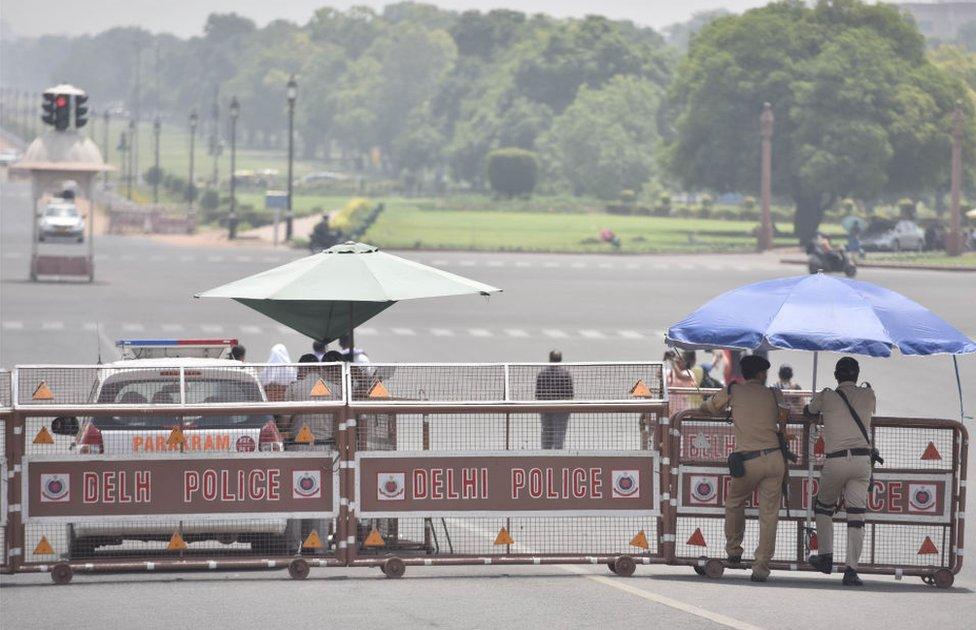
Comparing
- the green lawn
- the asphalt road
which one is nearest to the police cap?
the asphalt road

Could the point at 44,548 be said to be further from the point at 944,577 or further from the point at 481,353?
the point at 481,353

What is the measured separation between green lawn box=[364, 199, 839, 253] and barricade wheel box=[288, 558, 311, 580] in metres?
58.1

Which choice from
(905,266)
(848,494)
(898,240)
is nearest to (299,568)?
(848,494)

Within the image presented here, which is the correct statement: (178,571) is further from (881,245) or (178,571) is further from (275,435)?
(881,245)

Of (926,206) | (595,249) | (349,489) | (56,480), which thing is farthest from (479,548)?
(926,206)

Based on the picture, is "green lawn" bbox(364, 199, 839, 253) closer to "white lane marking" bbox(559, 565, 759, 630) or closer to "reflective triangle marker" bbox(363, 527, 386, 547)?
"white lane marking" bbox(559, 565, 759, 630)

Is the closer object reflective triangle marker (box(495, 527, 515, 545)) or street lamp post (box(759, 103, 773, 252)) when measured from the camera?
reflective triangle marker (box(495, 527, 515, 545))

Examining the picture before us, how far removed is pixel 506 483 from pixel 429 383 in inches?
35.3

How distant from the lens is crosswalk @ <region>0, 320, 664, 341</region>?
34781 millimetres

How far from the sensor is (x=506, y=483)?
42.7 ft

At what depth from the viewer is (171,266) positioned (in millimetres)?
56438

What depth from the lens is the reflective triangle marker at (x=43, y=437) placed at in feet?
41.6

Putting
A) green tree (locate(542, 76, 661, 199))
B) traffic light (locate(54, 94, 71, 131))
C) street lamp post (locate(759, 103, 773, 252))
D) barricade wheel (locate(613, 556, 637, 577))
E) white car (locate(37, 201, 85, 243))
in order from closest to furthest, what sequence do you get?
barricade wheel (locate(613, 556, 637, 577)) < traffic light (locate(54, 94, 71, 131)) < white car (locate(37, 201, 85, 243)) < street lamp post (locate(759, 103, 773, 252)) < green tree (locate(542, 76, 661, 199))

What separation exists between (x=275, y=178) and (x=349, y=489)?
159 m
